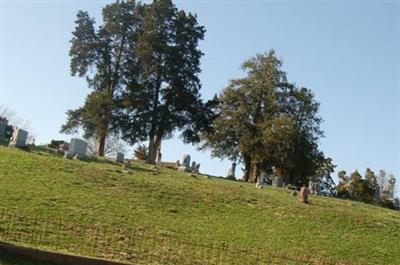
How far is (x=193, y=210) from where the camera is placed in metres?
20.4

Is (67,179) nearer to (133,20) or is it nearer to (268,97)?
(133,20)

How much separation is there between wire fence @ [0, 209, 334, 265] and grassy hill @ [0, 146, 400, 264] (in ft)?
1.66

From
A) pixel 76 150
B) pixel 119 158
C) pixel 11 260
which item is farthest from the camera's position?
pixel 119 158

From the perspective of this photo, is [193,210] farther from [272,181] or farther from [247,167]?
[247,167]

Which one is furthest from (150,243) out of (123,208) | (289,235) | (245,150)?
(245,150)

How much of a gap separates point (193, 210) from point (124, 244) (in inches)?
239

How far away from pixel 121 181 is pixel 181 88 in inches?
695

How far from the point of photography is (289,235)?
62.6 ft

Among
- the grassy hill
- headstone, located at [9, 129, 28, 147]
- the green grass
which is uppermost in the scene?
headstone, located at [9, 129, 28, 147]

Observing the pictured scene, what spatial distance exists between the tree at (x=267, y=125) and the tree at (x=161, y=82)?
373 centimetres

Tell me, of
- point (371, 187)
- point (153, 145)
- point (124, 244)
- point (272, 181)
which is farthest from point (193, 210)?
point (371, 187)

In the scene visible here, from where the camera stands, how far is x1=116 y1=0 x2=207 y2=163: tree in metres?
38.3

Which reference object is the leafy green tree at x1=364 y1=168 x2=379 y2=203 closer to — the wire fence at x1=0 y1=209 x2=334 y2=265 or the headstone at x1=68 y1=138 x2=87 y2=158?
the headstone at x1=68 y1=138 x2=87 y2=158

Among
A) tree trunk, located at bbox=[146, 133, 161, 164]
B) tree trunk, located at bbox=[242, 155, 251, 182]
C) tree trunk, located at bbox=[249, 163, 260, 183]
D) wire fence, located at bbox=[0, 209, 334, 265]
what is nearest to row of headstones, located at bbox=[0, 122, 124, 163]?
tree trunk, located at bbox=[146, 133, 161, 164]
